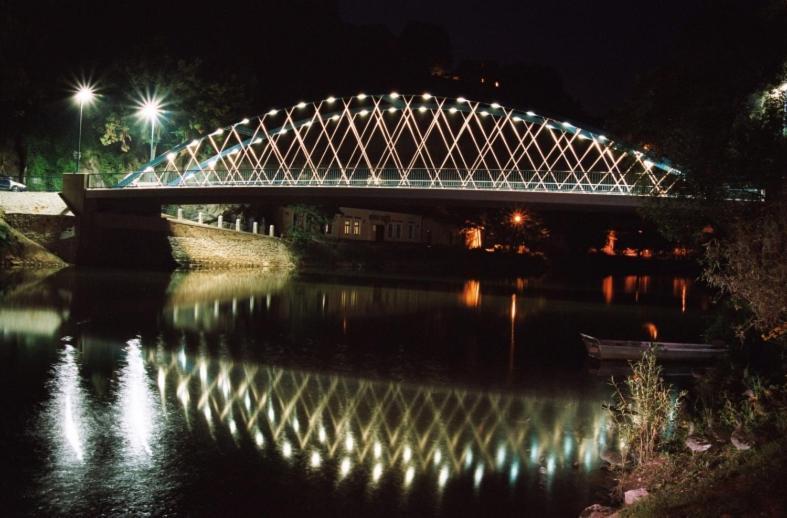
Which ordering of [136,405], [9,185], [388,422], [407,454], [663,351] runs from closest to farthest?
[407,454] < [388,422] < [136,405] < [663,351] < [9,185]

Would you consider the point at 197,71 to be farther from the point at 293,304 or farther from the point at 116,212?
the point at 293,304

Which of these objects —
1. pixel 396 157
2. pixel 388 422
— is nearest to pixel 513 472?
pixel 388 422

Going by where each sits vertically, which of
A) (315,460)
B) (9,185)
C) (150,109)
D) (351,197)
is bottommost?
(315,460)

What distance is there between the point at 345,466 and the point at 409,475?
105cm

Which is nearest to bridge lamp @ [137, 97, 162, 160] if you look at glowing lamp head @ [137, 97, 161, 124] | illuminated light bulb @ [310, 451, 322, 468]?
glowing lamp head @ [137, 97, 161, 124]

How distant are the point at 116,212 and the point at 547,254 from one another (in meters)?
54.5

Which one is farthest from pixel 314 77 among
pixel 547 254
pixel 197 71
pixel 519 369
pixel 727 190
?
pixel 727 190

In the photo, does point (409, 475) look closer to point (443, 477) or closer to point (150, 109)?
point (443, 477)

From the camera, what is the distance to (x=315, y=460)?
12.8 metres

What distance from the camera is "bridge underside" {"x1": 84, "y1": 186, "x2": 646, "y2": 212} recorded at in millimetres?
42000

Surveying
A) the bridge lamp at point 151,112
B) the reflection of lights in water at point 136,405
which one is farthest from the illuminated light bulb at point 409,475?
the bridge lamp at point 151,112

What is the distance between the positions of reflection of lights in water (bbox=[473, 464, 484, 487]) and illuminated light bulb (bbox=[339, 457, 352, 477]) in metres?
2.00

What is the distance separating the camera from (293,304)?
3738 cm

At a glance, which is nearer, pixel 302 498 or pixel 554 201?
pixel 302 498
